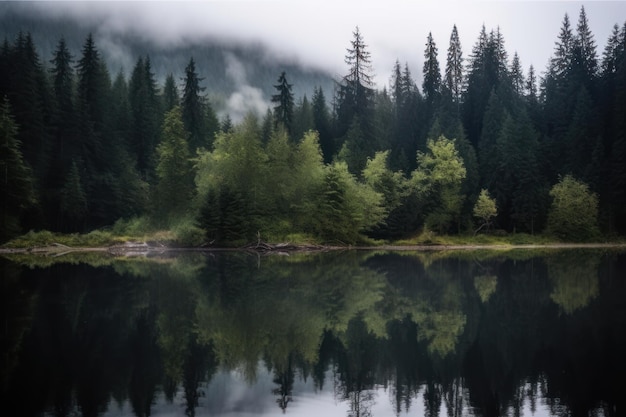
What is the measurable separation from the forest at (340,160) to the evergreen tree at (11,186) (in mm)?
139

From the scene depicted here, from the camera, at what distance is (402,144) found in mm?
89750

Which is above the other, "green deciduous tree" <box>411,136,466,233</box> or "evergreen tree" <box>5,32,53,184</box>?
"evergreen tree" <box>5,32,53,184</box>

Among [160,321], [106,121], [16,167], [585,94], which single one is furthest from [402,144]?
[160,321]

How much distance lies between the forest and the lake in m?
35.4

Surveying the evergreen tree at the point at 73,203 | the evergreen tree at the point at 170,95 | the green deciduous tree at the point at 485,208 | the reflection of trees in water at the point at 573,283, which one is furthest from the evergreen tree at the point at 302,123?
the reflection of trees in water at the point at 573,283

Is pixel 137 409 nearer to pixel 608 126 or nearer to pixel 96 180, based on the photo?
pixel 96 180

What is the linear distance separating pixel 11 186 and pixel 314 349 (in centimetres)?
5137

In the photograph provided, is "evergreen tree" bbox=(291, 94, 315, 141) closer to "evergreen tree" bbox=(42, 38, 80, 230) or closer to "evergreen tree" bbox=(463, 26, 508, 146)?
→ "evergreen tree" bbox=(463, 26, 508, 146)

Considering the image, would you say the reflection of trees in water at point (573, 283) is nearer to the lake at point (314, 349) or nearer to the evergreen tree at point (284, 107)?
the lake at point (314, 349)

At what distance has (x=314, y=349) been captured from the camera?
48.3 ft

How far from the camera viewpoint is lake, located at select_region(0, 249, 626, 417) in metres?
10.8

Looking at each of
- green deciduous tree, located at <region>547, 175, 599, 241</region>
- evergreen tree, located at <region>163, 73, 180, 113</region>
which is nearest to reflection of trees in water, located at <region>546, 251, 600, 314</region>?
green deciduous tree, located at <region>547, 175, 599, 241</region>

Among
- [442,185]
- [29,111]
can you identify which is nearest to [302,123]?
[442,185]

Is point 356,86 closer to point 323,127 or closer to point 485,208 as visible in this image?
point 323,127
